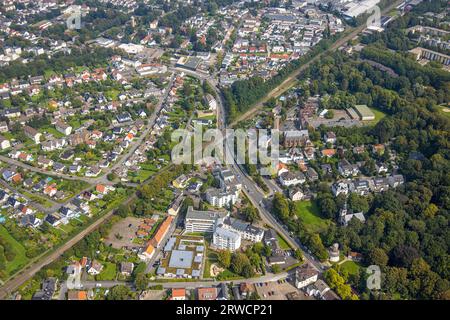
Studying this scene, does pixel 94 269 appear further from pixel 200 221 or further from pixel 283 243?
pixel 283 243

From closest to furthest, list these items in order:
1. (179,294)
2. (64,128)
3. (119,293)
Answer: (119,293) < (179,294) < (64,128)

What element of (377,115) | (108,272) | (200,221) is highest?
(200,221)

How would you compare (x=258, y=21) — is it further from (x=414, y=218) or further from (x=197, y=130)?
(x=414, y=218)

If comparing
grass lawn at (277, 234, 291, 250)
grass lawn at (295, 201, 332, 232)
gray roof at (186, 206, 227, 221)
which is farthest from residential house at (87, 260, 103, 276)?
grass lawn at (295, 201, 332, 232)

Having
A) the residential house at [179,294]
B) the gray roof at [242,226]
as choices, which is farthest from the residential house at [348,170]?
the residential house at [179,294]

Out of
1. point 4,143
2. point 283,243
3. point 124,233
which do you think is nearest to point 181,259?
point 124,233

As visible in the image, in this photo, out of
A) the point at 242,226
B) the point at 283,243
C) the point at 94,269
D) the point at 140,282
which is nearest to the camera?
the point at 140,282
